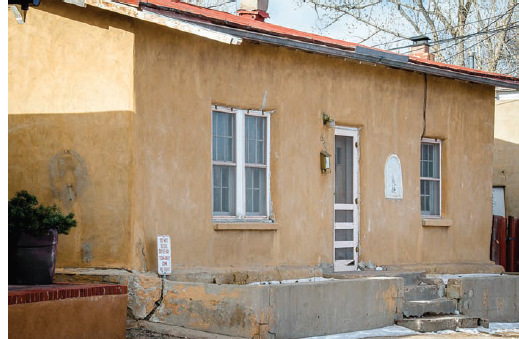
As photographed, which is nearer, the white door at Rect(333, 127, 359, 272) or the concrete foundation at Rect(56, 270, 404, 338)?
the concrete foundation at Rect(56, 270, 404, 338)

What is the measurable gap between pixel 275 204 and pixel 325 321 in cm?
240

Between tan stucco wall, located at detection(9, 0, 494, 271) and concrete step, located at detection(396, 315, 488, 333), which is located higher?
tan stucco wall, located at detection(9, 0, 494, 271)

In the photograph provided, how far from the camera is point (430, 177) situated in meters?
16.2

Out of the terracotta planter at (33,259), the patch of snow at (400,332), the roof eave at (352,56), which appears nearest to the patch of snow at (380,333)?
the patch of snow at (400,332)

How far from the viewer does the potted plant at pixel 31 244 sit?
10.1m

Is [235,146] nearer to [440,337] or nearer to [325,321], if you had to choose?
[325,321]

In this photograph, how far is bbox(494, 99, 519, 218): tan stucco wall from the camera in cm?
2192

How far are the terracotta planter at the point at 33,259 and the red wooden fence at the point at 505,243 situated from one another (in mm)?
10515

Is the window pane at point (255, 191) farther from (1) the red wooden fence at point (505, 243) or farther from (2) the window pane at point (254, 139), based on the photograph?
(1) the red wooden fence at point (505, 243)

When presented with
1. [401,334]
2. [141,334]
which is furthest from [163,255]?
[401,334]

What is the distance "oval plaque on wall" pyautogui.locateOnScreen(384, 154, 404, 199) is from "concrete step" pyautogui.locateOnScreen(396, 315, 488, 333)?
2.64 m

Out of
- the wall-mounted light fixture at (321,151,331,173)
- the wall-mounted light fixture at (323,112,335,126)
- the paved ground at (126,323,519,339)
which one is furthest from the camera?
the wall-mounted light fixture at (323,112,335,126)

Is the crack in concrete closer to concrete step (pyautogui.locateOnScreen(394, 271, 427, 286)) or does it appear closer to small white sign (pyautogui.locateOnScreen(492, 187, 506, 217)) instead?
concrete step (pyautogui.locateOnScreen(394, 271, 427, 286))

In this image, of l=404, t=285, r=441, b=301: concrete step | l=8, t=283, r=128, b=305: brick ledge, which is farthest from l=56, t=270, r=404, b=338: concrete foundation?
l=404, t=285, r=441, b=301: concrete step
